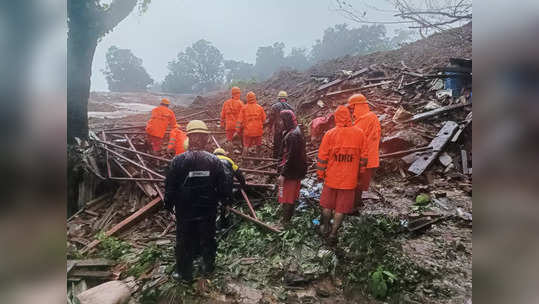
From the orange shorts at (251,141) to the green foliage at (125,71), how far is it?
1.80 metres

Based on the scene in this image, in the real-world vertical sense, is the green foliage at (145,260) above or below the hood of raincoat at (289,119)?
below

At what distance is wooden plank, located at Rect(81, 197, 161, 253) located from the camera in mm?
3038

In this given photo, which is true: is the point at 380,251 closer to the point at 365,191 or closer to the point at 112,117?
the point at 365,191

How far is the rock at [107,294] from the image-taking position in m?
2.52

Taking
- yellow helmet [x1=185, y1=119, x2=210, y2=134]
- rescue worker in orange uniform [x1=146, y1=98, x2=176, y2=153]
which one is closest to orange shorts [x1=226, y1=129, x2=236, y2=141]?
rescue worker in orange uniform [x1=146, y1=98, x2=176, y2=153]

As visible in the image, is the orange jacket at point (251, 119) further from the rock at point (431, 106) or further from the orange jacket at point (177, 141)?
the rock at point (431, 106)

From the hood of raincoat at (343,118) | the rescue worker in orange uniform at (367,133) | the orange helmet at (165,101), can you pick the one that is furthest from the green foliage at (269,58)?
the orange helmet at (165,101)

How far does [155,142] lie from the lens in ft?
13.8

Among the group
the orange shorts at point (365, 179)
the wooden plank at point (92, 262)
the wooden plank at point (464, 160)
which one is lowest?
the wooden plank at point (92, 262)

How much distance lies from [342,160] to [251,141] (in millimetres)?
2096

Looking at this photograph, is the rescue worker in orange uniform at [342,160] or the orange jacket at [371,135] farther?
the orange jacket at [371,135]
